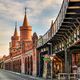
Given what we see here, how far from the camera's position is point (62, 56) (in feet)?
198

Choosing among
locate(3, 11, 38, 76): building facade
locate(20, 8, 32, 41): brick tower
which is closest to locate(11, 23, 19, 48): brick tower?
locate(3, 11, 38, 76): building facade

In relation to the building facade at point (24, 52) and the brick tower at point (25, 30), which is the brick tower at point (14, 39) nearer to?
the building facade at point (24, 52)

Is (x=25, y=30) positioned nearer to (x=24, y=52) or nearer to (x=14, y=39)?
(x=14, y=39)

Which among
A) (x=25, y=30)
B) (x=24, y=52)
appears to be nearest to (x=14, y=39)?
(x=25, y=30)

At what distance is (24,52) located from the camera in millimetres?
100000

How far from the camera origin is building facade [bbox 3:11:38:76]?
8069 cm

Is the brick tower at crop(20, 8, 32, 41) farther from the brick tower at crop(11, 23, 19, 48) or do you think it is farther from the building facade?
the brick tower at crop(11, 23, 19, 48)

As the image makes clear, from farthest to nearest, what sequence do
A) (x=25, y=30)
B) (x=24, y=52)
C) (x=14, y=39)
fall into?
(x=14, y=39) → (x=25, y=30) → (x=24, y=52)

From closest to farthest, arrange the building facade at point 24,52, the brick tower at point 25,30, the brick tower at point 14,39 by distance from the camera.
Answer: the building facade at point 24,52
the brick tower at point 25,30
the brick tower at point 14,39

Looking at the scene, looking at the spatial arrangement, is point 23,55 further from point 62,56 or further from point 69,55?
point 69,55

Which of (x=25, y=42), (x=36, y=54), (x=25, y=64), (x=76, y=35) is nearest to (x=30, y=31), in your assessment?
(x=25, y=42)

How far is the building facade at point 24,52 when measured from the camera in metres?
80.7

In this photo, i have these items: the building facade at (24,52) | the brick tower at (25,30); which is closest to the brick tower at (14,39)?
the building facade at (24,52)

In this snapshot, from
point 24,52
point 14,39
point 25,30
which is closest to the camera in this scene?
point 24,52
